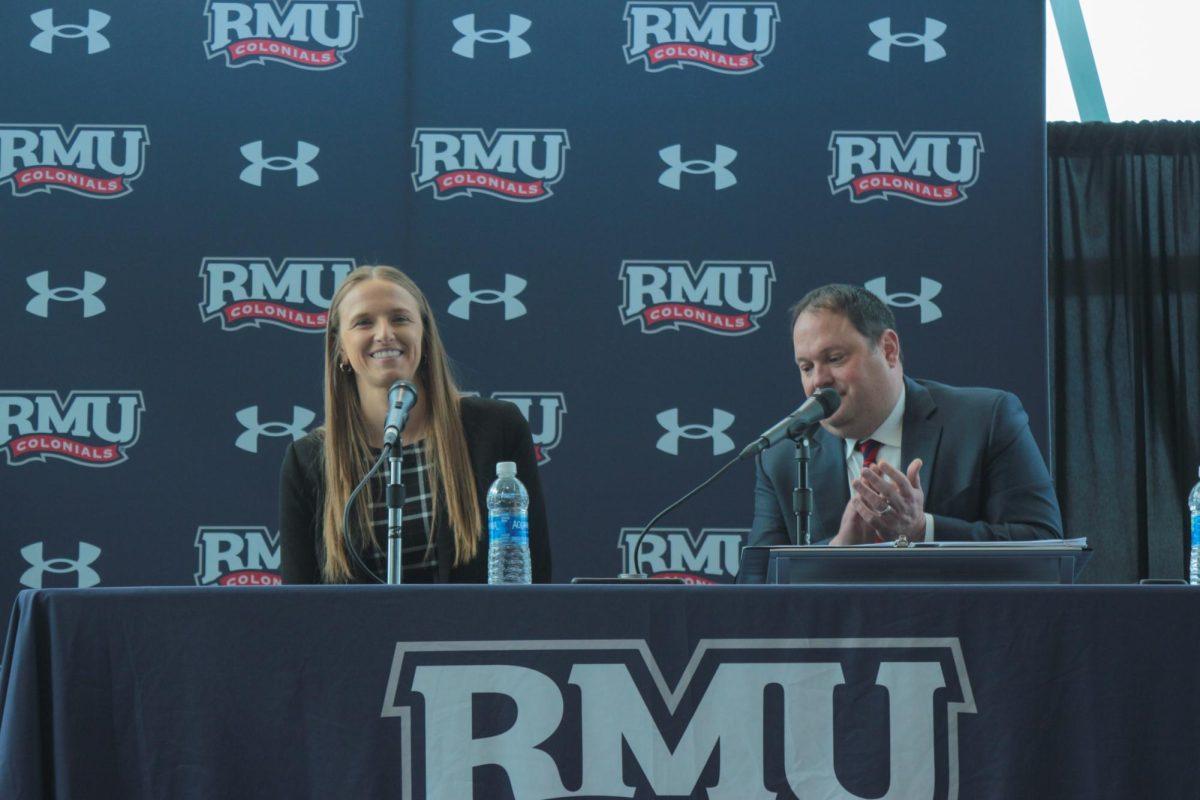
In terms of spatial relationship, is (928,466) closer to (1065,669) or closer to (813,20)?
(1065,669)

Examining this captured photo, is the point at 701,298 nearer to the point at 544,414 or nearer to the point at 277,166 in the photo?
the point at 544,414

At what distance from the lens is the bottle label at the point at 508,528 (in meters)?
2.22

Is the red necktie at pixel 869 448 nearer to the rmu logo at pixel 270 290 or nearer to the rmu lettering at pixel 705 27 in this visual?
the rmu lettering at pixel 705 27

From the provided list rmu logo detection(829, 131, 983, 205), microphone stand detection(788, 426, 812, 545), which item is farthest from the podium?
rmu logo detection(829, 131, 983, 205)

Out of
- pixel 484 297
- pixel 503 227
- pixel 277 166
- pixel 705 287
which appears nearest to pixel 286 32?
pixel 277 166

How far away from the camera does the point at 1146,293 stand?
396 centimetres

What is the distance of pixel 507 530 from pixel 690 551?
1.26m

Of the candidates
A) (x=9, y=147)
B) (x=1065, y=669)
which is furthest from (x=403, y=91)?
(x=1065, y=669)

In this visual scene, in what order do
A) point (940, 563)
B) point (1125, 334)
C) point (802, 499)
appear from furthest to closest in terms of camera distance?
1. point (1125, 334)
2. point (802, 499)
3. point (940, 563)

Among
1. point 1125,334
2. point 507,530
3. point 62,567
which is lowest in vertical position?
point 62,567

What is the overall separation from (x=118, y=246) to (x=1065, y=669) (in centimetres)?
277

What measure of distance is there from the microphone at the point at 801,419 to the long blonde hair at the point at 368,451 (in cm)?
57

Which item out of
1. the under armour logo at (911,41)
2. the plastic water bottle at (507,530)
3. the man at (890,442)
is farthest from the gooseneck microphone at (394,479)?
A: the under armour logo at (911,41)

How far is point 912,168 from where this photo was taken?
3504 millimetres
